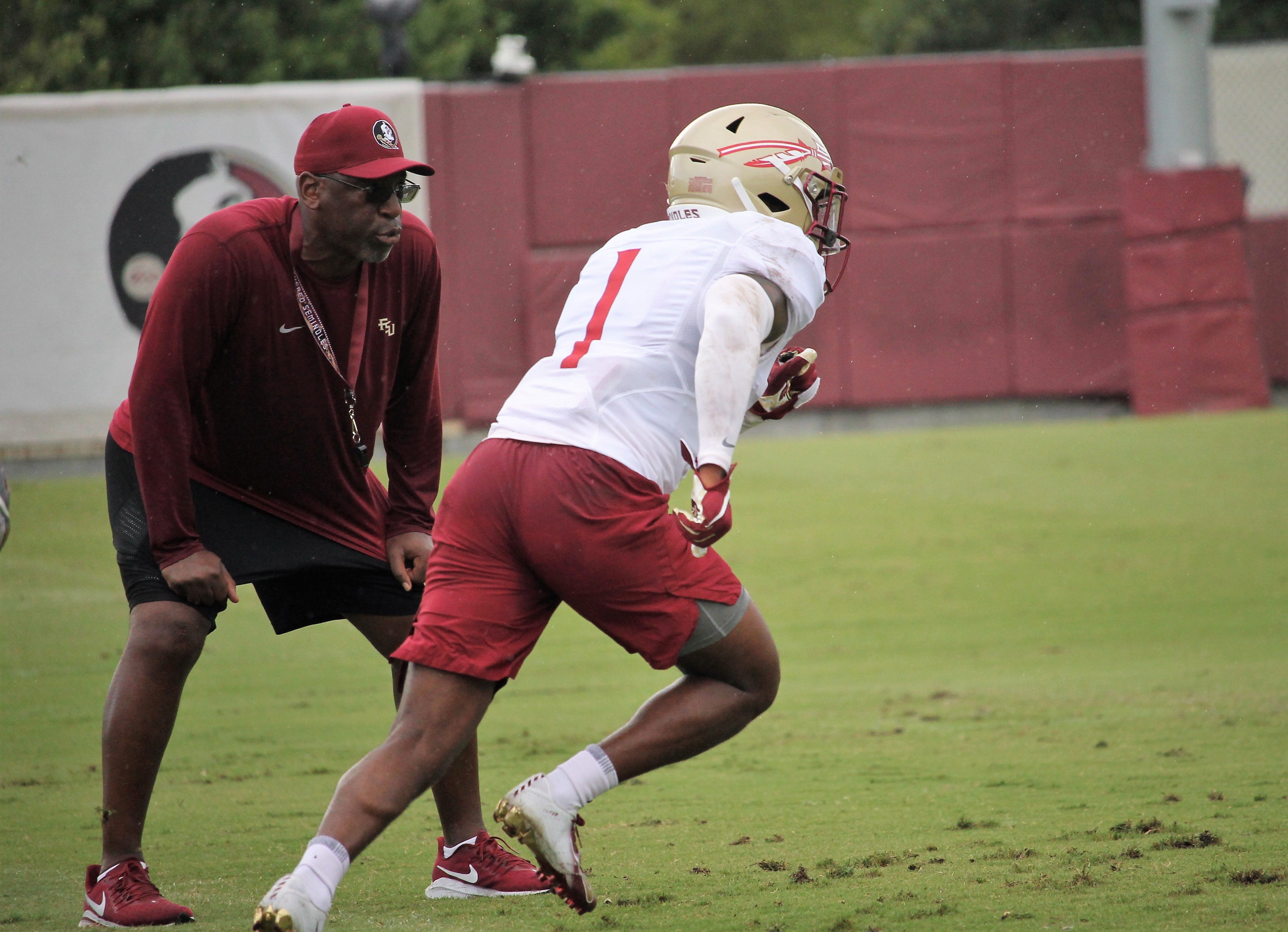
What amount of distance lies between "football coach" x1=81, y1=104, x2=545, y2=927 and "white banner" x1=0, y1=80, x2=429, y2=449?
8721mm

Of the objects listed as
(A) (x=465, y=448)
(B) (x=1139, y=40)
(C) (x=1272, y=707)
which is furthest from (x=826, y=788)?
(B) (x=1139, y=40)

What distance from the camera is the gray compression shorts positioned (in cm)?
325

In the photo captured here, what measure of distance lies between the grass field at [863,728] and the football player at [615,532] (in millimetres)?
516

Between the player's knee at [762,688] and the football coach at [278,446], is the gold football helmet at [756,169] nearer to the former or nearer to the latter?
the football coach at [278,446]

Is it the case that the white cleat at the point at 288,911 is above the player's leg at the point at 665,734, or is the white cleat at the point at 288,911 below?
below

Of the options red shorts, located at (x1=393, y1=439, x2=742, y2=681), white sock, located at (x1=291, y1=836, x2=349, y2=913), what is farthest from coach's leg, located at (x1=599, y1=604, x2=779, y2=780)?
white sock, located at (x1=291, y1=836, x2=349, y2=913)

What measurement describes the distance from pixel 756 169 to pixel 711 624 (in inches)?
A: 40.0

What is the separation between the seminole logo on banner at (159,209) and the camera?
1237 cm

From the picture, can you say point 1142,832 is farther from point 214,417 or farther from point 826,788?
point 214,417

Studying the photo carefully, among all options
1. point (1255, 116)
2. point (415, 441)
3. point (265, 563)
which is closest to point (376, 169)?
point (415, 441)

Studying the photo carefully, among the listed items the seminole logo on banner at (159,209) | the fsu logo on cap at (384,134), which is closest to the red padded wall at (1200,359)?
the seminole logo on banner at (159,209)

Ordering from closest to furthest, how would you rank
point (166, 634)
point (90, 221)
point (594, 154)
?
1. point (166, 634)
2. point (90, 221)
3. point (594, 154)

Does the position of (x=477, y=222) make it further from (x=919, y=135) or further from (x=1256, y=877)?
(x=1256, y=877)

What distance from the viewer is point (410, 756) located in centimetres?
316
